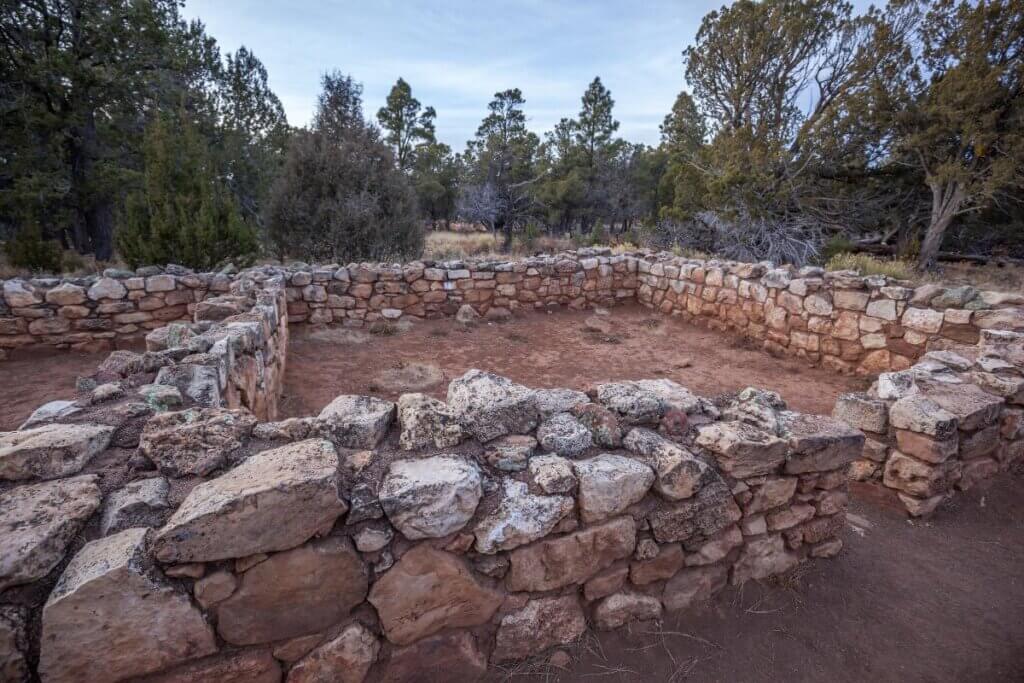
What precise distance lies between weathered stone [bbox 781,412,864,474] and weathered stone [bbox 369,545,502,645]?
1.44 metres

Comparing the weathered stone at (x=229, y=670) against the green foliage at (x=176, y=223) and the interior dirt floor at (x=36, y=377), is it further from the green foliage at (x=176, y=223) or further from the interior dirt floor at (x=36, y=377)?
the green foliage at (x=176, y=223)

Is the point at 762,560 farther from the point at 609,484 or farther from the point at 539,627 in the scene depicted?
the point at 539,627

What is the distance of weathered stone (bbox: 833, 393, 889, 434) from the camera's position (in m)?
2.85

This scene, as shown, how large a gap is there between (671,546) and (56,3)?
16.8 meters

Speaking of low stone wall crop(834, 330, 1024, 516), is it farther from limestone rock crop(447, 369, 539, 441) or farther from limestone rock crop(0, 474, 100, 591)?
limestone rock crop(0, 474, 100, 591)

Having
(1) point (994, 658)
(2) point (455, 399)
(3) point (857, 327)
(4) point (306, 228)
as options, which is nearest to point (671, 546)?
(2) point (455, 399)

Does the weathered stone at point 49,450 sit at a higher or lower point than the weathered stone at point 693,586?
higher

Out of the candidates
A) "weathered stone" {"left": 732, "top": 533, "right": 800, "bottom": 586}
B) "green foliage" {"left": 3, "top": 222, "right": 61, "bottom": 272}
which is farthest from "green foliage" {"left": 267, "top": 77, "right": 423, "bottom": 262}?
"weathered stone" {"left": 732, "top": 533, "right": 800, "bottom": 586}

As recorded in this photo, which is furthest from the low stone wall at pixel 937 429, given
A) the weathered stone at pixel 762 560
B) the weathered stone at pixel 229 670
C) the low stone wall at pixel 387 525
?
the weathered stone at pixel 229 670

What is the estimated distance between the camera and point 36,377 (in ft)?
15.0

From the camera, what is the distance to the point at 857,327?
517 centimetres

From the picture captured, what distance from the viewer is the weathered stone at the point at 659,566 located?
1.87m

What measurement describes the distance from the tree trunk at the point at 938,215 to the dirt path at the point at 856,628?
12.1 meters

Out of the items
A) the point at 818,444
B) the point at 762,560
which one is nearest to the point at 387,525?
the point at 762,560
